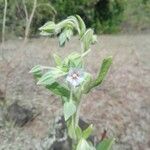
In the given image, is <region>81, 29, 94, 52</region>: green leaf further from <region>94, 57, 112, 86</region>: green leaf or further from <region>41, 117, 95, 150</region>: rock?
<region>41, 117, 95, 150</region>: rock

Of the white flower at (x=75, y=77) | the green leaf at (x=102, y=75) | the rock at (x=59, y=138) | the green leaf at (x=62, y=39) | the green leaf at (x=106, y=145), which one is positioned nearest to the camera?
the white flower at (x=75, y=77)

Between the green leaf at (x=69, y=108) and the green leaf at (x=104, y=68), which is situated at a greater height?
the green leaf at (x=104, y=68)

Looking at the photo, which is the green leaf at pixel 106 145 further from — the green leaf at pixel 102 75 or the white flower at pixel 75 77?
Result: the white flower at pixel 75 77

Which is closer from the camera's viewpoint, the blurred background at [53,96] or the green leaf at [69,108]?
the green leaf at [69,108]

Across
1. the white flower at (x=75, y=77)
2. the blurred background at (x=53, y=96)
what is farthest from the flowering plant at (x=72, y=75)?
the blurred background at (x=53, y=96)

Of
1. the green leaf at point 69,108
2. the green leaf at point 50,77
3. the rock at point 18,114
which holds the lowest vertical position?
the rock at point 18,114

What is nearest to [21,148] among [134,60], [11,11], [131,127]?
[131,127]
